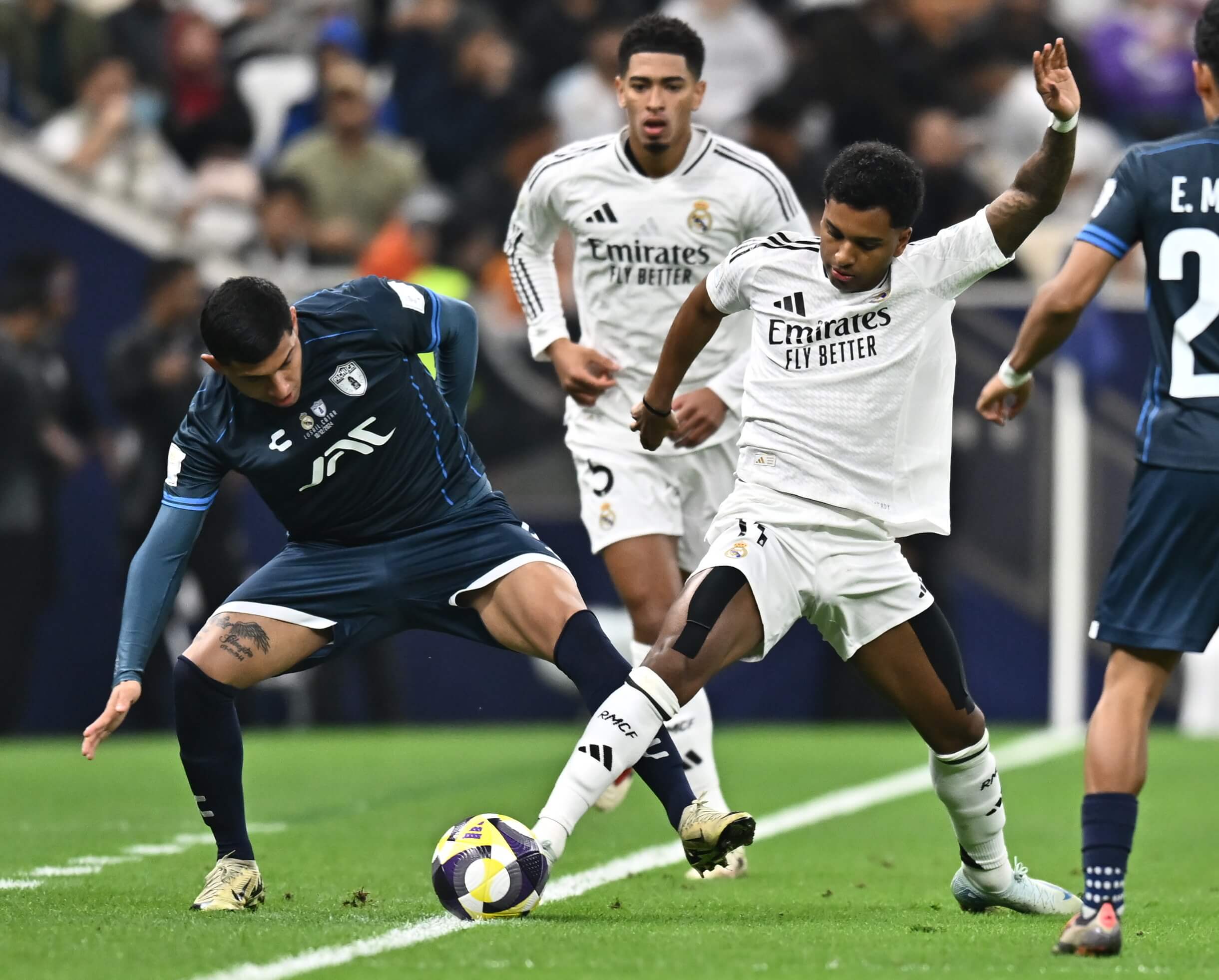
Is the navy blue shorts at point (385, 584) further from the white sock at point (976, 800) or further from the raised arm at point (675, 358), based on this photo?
the white sock at point (976, 800)

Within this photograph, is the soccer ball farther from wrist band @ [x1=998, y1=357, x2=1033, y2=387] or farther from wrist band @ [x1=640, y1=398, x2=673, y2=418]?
wrist band @ [x1=998, y1=357, x2=1033, y2=387]

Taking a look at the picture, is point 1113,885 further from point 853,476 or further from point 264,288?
point 264,288

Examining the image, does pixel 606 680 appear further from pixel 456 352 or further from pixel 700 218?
pixel 700 218

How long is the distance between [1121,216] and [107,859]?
15.0ft

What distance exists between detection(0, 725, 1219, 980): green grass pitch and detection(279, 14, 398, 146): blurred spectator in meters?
5.02

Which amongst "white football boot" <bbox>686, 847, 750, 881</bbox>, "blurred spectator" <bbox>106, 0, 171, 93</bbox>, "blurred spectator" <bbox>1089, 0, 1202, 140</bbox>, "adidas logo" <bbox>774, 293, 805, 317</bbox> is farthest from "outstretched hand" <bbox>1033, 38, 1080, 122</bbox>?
"blurred spectator" <bbox>106, 0, 171, 93</bbox>

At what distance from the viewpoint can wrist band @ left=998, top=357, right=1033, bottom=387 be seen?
533 centimetres

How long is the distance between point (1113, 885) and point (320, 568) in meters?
2.63

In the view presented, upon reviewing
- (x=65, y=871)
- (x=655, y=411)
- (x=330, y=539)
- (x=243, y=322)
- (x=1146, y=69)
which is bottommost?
(x=65, y=871)

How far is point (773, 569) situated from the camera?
5.69m

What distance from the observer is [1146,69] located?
1642 centimetres

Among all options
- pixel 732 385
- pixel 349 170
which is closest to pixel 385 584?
pixel 732 385

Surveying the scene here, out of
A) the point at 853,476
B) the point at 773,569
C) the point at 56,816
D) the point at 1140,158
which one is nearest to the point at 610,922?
the point at 773,569

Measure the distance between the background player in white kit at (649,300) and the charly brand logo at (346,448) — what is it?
1.34 metres
